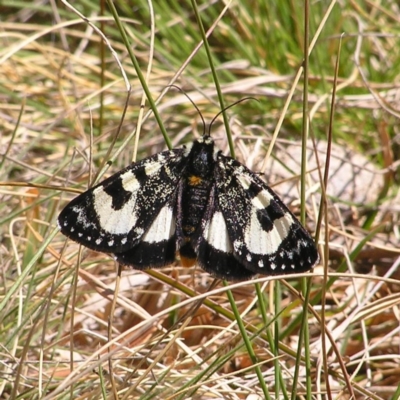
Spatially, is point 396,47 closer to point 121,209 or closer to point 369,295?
point 369,295

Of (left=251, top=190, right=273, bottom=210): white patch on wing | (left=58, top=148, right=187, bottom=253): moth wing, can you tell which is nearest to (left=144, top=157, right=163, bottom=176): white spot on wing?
(left=58, top=148, right=187, bottom=253): moth wing

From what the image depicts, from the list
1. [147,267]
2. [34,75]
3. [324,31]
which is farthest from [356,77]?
[147,267]

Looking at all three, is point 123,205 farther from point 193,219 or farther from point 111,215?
point 193,219

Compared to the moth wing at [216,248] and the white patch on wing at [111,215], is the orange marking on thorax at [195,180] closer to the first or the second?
the moth wing at [216,248]

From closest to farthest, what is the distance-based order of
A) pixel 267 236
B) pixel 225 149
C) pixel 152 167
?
1. pixel 267 236
2. pixel 152 167
3. pixel 225 149

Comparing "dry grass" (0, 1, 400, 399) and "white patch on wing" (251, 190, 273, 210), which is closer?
"white patch on wing" (251, 190, 273, 210)

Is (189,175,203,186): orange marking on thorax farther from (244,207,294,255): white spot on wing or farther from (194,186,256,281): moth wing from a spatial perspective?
(244,207,294,255): white spot on wing

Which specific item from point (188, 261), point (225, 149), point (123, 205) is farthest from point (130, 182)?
point (225, 149)
